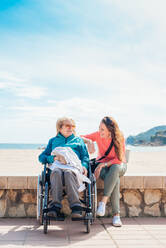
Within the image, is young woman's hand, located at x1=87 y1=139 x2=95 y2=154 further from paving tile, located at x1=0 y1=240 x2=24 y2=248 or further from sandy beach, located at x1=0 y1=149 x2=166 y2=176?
paving tile, located at x1=0 y1=240 x2=24 y2=248

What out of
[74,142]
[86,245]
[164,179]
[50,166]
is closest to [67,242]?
[86,245]

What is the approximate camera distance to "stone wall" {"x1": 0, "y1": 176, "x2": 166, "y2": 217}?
163 inches

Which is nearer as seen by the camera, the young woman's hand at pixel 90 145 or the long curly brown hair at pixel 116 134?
the long curly brown hair at pixel 116 134

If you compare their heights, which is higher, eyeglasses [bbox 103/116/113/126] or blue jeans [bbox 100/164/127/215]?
eyeglasses [bbox 103/116/113/126]

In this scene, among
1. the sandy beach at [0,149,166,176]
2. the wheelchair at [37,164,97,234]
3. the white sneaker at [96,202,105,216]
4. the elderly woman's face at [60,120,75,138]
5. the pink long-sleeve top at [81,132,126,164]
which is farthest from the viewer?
the sandy beach at [0,149,166,176]

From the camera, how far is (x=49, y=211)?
345 centimetres

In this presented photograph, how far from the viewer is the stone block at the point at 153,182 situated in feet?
13.9

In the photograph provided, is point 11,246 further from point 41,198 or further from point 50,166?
point 50,166

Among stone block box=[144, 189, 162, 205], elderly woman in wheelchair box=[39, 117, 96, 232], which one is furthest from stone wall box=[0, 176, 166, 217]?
elderly woman in wheelchair box=[39, 117, 96, 232]

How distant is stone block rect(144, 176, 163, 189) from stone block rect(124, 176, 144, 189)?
0.20ft

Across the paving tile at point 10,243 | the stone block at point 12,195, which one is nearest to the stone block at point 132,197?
the stone block at point 12,195

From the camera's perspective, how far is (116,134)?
162 inches

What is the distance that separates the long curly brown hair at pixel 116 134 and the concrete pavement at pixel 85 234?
80 cm

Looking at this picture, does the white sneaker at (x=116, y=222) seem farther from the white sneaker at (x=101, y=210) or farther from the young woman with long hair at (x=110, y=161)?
the white sneaker at (x=101, y=210)
